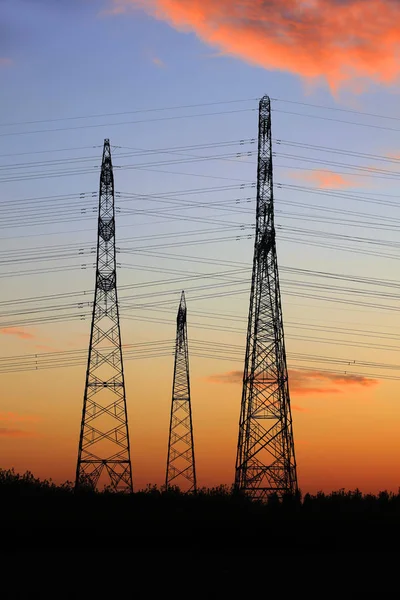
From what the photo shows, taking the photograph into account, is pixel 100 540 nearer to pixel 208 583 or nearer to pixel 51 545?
pixel 51 545

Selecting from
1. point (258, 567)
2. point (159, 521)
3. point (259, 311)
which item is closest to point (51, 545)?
point (159, 521)

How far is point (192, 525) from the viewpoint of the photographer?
54.5 m

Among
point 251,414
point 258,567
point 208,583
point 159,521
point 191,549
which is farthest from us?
point 251,414

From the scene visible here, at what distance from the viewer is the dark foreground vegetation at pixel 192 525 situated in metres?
→ 51.9

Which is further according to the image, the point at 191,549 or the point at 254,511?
the point at 254,511

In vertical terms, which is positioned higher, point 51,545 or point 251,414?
point 251,414

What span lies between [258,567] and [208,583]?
4625mm

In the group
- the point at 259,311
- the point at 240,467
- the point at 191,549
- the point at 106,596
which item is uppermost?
the point at 259,311

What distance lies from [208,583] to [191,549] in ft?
32.0

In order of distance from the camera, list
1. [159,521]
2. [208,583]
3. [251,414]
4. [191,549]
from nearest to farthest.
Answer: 1. [208,583]
2. [191,549]
3. [159,521]
4. [251,414]

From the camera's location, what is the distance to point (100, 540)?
52125mm

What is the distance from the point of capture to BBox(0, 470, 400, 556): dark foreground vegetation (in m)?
51.9

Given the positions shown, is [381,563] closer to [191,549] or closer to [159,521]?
[191,549]

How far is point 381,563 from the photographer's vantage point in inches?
1854
